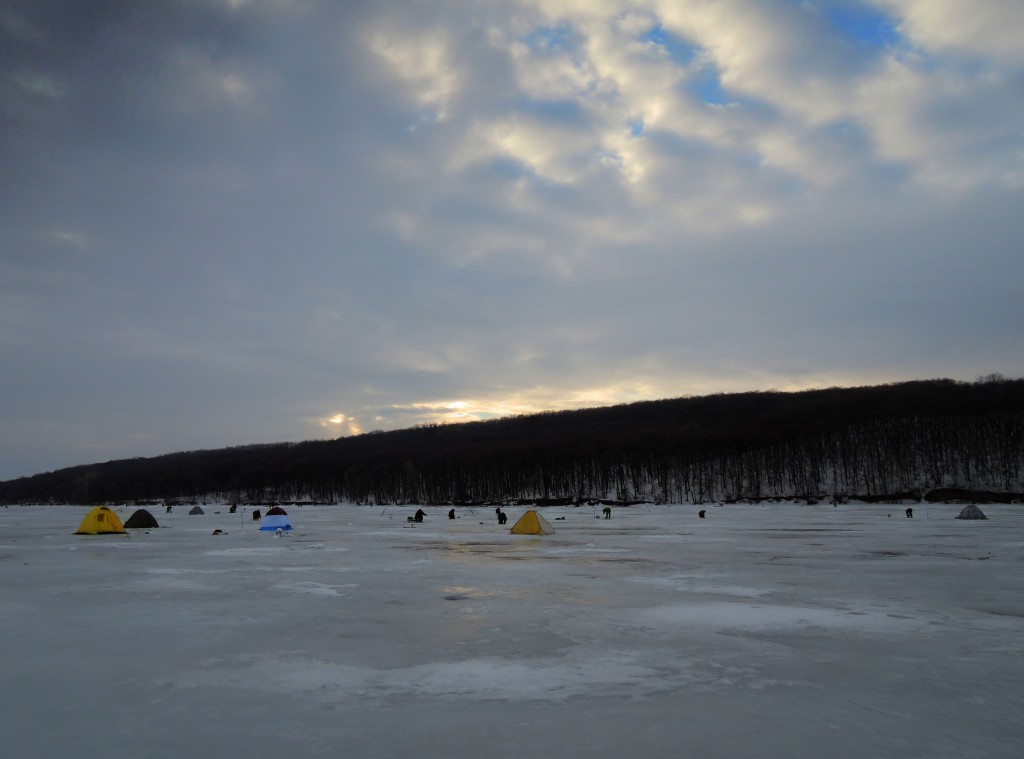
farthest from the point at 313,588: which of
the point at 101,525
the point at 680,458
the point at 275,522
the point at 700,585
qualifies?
the point at 680,458

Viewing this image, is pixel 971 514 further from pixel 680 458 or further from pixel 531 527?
pixel 680 458

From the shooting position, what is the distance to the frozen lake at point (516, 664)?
4.57 meters

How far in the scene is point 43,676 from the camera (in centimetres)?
634

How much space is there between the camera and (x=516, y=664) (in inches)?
261

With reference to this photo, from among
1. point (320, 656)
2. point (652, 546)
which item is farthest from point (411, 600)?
point (652, 546)

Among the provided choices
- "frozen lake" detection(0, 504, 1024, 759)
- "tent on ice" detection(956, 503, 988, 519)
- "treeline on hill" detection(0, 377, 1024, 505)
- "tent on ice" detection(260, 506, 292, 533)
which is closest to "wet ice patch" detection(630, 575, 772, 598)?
"frozen lake" detection(0, 504, 1024, 759)

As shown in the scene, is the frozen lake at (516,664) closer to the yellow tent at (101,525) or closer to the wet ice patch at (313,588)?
the wet ice patch at (313,588)

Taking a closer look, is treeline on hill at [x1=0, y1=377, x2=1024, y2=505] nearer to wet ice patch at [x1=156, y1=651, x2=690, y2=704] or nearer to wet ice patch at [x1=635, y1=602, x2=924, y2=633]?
wet ice patch at [x1=635, y1=602, x2=924, y2=633]

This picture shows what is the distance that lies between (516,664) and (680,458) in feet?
394

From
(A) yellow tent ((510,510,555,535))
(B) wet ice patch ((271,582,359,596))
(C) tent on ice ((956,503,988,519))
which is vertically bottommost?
(C) tent on ice ((956,503,988,519))

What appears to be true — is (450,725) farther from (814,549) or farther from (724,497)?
(724,497)

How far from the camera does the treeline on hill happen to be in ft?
332

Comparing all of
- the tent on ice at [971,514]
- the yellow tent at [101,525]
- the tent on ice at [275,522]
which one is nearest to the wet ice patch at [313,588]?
the tent on ice at [275,522]

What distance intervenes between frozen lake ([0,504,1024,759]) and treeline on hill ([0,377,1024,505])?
3156 inches
